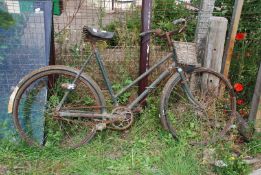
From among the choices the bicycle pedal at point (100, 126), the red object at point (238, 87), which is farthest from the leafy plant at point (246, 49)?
the bicycle pedal at point (100, 126)

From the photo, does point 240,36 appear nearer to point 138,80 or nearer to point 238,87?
point 238,87

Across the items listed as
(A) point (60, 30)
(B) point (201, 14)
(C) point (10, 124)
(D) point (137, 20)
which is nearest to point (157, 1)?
(D) point (137, 20)

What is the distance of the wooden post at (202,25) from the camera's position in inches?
169

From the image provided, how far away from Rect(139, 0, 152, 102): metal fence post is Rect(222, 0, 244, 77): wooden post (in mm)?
1042

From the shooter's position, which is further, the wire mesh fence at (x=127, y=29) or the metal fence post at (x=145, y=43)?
the wire mesh fence at (x=127, y=29)

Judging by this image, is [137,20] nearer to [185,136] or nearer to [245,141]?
[185,136]

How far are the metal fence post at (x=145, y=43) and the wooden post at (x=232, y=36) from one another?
1.04 meters

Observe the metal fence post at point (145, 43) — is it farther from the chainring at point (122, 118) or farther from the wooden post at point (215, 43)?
the wooden post at point (215, 43)

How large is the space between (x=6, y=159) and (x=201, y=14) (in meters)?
2.97

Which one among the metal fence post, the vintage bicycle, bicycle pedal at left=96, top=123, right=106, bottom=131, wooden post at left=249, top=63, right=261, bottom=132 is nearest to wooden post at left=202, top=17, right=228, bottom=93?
the vintage bicycle

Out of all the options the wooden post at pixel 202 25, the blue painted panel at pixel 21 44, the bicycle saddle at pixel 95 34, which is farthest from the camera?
the wooden post at pixel 202 25

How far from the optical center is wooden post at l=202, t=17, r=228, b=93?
4.16 meters

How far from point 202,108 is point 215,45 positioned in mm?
816

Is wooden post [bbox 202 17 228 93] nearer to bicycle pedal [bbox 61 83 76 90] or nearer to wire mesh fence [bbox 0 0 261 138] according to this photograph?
wire mesh fence [bbox 0 0 261 138]
